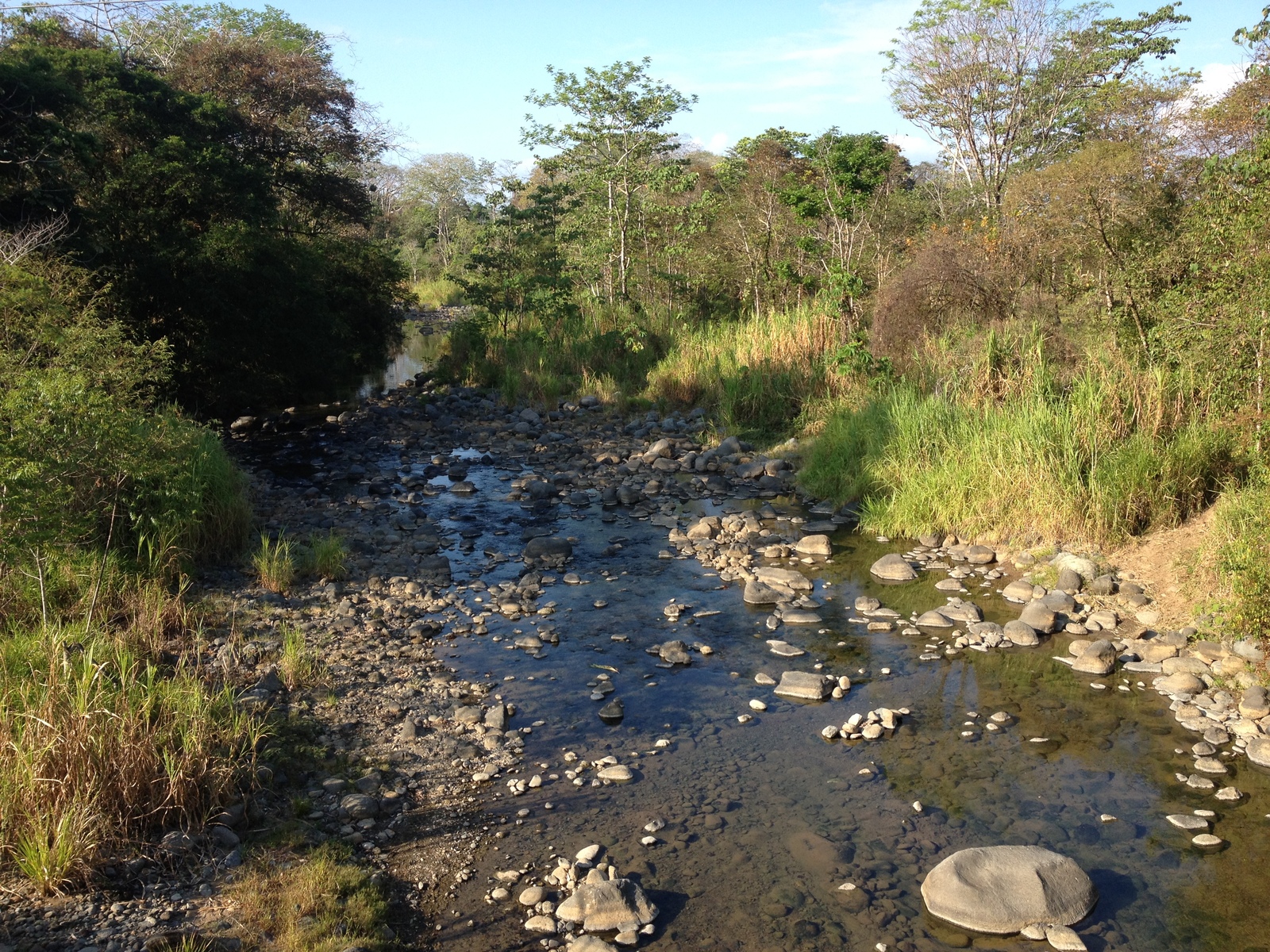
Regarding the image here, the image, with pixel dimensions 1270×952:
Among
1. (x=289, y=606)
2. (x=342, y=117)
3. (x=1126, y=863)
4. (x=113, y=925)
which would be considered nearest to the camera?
(x=113, y=925)

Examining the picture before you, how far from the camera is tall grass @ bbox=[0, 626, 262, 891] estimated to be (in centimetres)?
371

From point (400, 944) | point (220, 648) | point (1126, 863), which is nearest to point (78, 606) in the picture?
point (220, 648)

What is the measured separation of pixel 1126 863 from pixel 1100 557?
3890 millimetres

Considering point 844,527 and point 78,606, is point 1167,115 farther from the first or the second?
point 78,606

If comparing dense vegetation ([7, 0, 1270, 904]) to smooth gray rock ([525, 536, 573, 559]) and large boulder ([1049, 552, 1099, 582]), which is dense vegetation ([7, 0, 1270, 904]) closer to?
large boulder ([1049, 552, 1099, 582])

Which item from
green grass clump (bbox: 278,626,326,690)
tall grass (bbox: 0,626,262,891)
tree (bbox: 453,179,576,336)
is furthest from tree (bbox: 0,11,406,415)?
tall grass (bbox: 0,626,262,891)

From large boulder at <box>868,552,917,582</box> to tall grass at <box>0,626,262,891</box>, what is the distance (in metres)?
5.33

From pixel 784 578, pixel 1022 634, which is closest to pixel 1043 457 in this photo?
pixel 1022 634

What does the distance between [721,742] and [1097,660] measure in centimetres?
280

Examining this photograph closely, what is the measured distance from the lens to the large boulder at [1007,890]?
379cm

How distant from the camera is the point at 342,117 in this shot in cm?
1933

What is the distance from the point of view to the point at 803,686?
5883mm

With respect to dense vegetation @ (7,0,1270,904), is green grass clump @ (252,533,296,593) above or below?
below

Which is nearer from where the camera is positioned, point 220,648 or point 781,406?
Result: point 220,648
